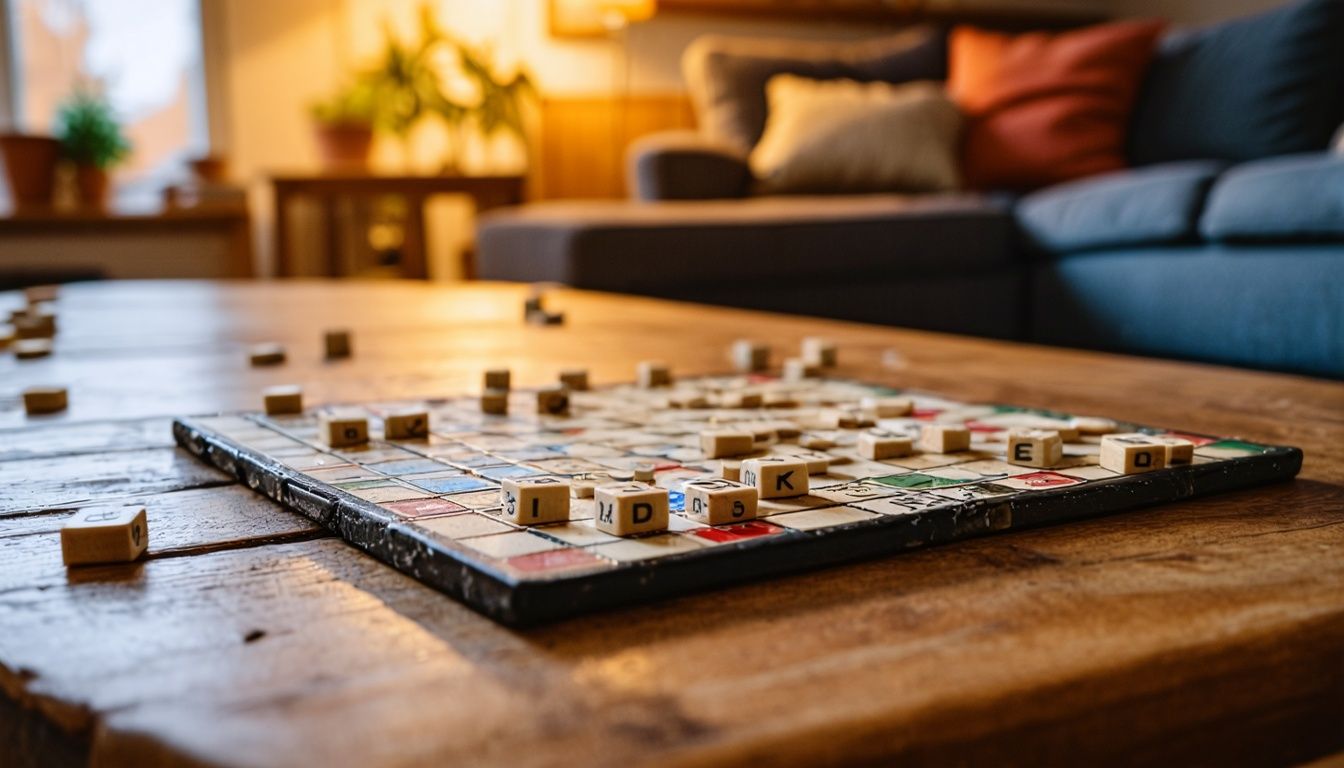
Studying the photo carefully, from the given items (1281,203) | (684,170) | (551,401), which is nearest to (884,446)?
(551,401)

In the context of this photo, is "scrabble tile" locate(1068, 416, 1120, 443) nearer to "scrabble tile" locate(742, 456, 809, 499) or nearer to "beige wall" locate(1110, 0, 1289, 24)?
"scrabble tile" locate(742, 456, 809, 499)

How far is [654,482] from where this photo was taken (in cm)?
55

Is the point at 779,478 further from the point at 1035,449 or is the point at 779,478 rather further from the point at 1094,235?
the point at 1094,235

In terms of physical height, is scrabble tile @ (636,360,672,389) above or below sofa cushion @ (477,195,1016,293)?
below

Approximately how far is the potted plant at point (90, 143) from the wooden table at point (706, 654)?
368 cm

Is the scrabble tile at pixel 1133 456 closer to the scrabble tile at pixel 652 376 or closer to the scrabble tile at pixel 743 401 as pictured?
the scrabble tile at pixel 743 401

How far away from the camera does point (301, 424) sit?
28.1 inches

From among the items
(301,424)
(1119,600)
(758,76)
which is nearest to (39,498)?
(301,424)

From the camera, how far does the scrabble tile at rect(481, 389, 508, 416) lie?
766 millimetres

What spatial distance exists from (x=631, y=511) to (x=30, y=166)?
3913 millimetres

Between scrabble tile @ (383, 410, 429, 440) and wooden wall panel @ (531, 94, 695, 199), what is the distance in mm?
3926

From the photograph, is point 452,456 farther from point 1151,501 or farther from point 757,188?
point 757,188

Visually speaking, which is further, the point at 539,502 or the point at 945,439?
the point at 945,439

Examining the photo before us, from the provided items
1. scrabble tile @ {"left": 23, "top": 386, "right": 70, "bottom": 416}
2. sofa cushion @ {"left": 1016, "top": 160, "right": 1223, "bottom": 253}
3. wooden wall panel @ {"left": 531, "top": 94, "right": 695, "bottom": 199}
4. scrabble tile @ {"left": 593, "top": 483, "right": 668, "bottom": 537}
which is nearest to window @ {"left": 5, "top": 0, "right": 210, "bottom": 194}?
wooden wall panel @ {"left": 531, "top": 94, "right": 695, "bottom": 199}
